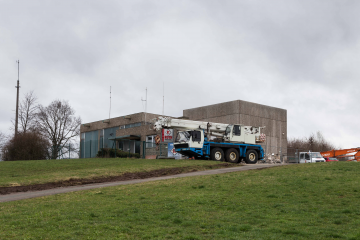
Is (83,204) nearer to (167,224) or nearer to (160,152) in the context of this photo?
(167,224)

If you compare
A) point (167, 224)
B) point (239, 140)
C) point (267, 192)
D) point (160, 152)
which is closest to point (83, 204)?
point (167, 224)

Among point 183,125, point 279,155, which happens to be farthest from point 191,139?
point 279,155

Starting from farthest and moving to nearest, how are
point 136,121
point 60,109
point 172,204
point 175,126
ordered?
point 60,109 → point 136,121 → point 175,126 → point 172,204

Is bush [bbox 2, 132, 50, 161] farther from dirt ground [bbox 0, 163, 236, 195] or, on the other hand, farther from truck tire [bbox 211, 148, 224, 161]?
dirt ground [bbox 0, 163, 236, 195]

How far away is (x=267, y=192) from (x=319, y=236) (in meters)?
5.18

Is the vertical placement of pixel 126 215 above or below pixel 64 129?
below

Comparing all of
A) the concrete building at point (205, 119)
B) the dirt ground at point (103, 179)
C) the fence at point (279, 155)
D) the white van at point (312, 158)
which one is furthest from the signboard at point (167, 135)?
the dirt ground at point (103, 179)

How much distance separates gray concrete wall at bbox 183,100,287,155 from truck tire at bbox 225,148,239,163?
56.7ft

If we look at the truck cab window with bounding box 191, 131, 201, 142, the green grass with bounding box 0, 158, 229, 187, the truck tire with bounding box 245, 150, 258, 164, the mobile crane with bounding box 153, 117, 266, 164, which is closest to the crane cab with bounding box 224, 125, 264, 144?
the mobile crane with bounding box 153, 117, 266, 164

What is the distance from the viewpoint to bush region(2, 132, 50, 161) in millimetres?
36844

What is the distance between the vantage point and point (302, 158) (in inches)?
1410

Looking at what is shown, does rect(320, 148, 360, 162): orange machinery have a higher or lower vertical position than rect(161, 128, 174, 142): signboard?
lower

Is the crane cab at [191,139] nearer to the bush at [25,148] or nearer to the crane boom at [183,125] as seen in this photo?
the crane boom at [183,125]

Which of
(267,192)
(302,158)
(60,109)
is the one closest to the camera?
(267,192)
